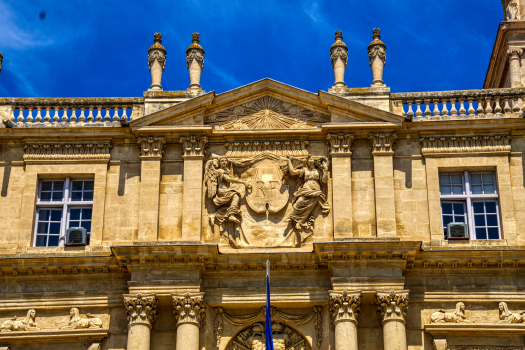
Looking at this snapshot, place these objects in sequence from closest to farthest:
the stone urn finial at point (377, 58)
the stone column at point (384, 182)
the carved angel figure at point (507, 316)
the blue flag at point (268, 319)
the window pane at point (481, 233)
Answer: the blue flag at point (268, 319)
the carved angel figure at point (507, 316)
the stone column at point (384, 182)
the window pane at point (481, 233)
the stone urn finial at point (377, 58)

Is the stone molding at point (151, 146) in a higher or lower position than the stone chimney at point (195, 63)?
lower

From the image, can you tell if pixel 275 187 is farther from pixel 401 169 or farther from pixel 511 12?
pixel 511 12

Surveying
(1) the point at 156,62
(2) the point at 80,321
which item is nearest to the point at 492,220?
(1) the point at 156,62

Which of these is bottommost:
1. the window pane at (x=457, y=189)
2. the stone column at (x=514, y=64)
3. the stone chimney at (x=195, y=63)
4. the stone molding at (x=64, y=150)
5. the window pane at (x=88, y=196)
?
the window pane at (x=88, y=196)

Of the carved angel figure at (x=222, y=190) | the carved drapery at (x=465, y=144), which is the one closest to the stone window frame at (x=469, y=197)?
the carved drapery at (x=465, y=144)

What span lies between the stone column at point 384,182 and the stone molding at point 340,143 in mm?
486

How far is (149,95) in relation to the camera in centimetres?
2269

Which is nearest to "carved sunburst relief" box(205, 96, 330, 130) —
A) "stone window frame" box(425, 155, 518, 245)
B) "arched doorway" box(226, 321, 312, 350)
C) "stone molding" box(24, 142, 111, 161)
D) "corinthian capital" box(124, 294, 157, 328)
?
"stone molding" box(24, 142, 111, 161)

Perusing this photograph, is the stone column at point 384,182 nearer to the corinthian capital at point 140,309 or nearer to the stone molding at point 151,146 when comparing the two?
the stone molding at point 151,146

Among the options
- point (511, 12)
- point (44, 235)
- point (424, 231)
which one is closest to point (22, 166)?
point (44, 235)

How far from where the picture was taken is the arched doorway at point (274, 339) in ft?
67.7

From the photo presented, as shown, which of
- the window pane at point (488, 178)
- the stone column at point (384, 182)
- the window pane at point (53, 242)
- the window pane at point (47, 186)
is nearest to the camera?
the stone column at point (384, 182)

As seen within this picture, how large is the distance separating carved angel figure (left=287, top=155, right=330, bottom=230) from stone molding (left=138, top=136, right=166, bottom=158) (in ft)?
9.42

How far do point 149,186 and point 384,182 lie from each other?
16.7ft
